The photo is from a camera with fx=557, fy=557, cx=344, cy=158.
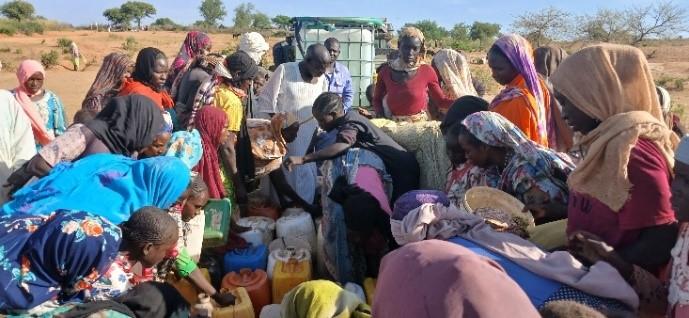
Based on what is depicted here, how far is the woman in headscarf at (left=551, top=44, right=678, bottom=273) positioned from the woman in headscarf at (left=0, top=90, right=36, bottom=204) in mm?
4014

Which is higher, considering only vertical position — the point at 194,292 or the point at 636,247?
the point at 636,247

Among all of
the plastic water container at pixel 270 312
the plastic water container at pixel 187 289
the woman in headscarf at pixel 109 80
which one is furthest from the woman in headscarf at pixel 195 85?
the plastic water container at pixel 270 312

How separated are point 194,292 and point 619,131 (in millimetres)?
2781

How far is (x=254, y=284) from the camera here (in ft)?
12.8

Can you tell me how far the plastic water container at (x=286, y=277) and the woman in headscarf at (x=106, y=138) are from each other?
1.28 meters

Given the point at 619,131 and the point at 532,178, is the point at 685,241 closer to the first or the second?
the point at 619,131

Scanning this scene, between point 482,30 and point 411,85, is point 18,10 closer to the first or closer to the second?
point 482,30

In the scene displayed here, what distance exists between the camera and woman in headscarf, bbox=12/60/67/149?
5082mm

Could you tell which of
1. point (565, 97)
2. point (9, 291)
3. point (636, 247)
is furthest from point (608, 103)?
point (9, 291)

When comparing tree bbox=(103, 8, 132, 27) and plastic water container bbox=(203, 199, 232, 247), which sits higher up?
tree bbox=(103, 8, 132, 27)

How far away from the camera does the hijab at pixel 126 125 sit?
143 inches

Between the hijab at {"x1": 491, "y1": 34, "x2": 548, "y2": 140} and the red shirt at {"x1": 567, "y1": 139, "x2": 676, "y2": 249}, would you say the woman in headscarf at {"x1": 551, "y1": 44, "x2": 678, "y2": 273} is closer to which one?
the red shirt at {"x1": 567, "y1": 139, "x2": 676, "y2": 249}

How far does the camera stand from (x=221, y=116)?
15.2 feet

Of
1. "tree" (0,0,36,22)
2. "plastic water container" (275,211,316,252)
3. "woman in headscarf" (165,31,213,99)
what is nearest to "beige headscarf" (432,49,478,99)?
"plastic water container" (275,211,316,252)
